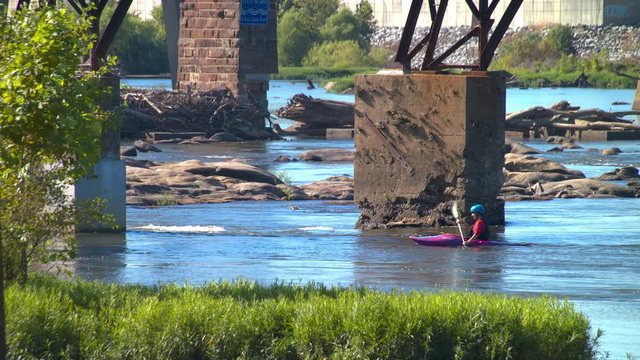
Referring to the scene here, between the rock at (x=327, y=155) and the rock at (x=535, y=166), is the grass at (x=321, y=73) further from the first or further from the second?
the rock at (x=535, y=166)

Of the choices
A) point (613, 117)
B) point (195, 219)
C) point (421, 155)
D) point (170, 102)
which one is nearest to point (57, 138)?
point (421, 155)

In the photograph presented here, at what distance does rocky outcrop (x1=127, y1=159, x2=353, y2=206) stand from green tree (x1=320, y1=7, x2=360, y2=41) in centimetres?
9385

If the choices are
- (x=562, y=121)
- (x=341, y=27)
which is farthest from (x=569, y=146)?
(x=341, y=27)

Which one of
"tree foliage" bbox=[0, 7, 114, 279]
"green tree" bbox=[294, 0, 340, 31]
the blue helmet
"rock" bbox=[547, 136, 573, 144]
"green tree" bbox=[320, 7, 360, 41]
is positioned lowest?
"rock" bbox=[547, 136, 573, 144]

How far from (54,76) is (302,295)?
9.20ft

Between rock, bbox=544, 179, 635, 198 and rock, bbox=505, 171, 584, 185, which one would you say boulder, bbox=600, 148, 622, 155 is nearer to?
rock, bbox=505, 171, 584, 185

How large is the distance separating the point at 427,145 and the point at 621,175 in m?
11.7

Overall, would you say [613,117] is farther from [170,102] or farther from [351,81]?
[351,81]

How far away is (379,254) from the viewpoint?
20156mm

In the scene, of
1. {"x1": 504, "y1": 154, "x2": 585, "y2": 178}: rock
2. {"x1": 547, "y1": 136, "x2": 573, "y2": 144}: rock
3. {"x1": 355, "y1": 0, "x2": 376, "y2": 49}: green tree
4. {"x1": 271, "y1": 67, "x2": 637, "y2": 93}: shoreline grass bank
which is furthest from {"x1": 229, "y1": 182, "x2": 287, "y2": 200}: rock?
{"x1": 355, "y1": 0, "x2": 376, "y2": 49}: green tree

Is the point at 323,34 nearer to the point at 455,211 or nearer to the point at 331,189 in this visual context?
the point at 331,189

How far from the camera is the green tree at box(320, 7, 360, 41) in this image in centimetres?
12531

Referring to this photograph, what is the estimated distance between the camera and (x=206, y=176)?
3111 cm

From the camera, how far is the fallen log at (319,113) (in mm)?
51875
